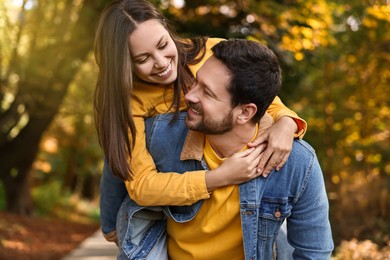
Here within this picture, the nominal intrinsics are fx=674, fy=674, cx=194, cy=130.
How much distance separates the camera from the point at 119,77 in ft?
10.2

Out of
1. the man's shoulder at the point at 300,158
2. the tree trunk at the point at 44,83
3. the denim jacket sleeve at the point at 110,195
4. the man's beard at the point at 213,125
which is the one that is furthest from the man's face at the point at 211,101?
the tree trunk at the point at 44,83

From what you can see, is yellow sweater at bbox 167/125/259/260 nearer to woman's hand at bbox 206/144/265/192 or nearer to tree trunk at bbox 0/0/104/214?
woman's hand at bbox 206/144/265/192

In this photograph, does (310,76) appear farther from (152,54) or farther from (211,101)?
(211,101)

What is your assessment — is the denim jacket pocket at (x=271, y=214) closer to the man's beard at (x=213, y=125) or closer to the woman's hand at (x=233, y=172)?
the woman's hand at (x=233, y=172)

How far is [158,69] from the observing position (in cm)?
321

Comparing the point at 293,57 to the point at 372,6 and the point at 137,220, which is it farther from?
the point at 137,220

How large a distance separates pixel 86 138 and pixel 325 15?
1256 cm

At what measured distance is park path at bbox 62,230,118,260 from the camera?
836cm

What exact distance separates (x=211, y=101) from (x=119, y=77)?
51 cm

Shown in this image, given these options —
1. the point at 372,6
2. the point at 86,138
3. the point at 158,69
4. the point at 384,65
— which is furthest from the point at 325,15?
the point at 86,138

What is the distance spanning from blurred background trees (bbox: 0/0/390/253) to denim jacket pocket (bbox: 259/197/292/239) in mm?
4136

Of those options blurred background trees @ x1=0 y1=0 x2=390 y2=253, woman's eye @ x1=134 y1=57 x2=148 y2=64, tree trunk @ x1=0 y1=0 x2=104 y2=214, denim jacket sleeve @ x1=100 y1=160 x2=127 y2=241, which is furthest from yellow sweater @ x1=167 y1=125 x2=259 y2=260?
tree trunk @ x1=0 y1=0 x2=104 y2=214

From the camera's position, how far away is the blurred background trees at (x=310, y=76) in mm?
7355

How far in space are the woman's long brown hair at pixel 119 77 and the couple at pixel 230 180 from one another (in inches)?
2.3
